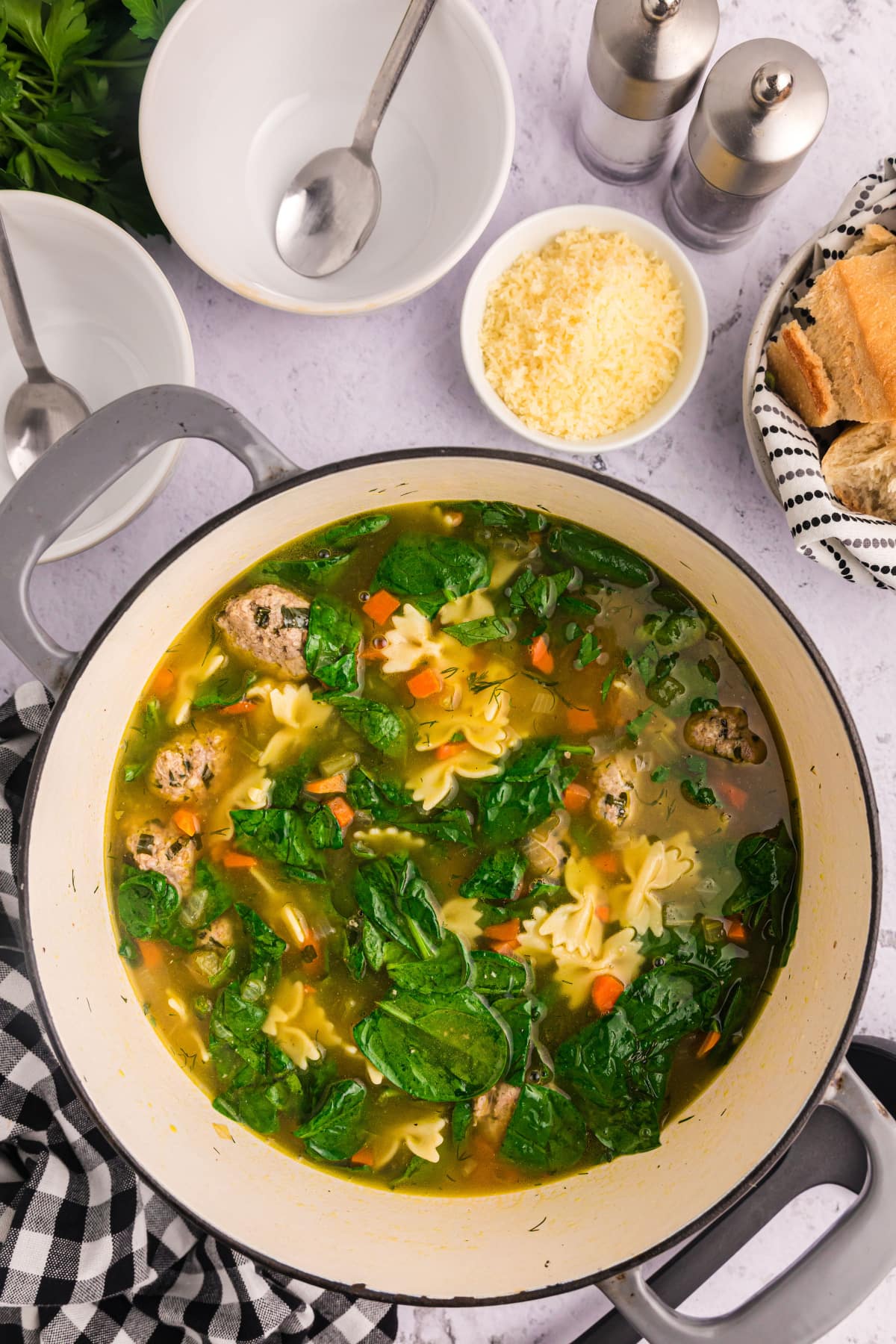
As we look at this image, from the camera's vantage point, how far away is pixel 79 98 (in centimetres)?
323

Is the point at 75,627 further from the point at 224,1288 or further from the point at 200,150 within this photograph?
the point at 224,1288

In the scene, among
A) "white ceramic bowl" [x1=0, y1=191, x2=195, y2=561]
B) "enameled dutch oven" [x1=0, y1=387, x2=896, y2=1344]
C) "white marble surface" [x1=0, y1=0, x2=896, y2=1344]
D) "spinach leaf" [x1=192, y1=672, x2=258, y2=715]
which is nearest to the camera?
"enameled dutch oven" [x1=0, y1=387, x2=896, y2=1344]

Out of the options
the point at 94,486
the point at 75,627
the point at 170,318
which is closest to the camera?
the point at 94,486

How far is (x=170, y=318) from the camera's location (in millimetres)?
3270

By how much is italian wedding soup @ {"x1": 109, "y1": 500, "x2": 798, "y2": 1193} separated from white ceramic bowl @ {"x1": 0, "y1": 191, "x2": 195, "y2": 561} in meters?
0.47

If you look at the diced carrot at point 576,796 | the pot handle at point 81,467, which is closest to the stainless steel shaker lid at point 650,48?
the pot handle at point 81,467

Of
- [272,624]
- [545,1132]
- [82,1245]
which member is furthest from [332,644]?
[82,1245]

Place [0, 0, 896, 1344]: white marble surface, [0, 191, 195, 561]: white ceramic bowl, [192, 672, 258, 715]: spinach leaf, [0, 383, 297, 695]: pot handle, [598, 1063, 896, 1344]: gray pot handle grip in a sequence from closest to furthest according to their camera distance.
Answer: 1. [0, 383, 297, 695]: pot handle
2. [598, 1063, 896, 1344]: gray pot handle grip
3. [0, 191, 195, 561]: white ceramic bowl
4. [192, 672, 258, 715]: spinach leaf
5. [0, 0, 896, 1344]: white marble surface

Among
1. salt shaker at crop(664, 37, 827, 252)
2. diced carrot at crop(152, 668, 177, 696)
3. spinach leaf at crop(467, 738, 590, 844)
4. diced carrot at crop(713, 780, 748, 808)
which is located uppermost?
salt shaker at crop(664, 37, 827, 252)

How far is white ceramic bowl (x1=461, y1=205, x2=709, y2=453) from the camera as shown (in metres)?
3.31

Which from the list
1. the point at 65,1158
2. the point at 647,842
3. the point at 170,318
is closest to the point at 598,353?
the point at 170,318

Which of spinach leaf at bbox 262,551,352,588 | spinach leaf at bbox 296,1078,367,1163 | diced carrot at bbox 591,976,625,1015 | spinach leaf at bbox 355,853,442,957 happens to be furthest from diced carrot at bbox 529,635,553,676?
spinach leaf at bbox 296,1078,367,1163

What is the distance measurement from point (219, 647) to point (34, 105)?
1787 millimetres

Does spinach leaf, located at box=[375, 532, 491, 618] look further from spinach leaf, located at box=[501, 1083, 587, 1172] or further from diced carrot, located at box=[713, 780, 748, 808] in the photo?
spinach leaf, located at box=[501, 1083, 587, 1172]
